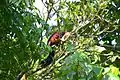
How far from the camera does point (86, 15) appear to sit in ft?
14.5

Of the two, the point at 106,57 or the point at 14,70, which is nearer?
the point at 14,70

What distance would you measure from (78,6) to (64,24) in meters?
0.34

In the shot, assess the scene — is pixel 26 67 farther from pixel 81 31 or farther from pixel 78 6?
pixel 78 6

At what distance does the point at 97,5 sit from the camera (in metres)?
4.47

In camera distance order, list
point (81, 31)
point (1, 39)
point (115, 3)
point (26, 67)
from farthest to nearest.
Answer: point (115, 3)
point (81, 31)
point (26, 67)
point (1, 39)

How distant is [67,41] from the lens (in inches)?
125

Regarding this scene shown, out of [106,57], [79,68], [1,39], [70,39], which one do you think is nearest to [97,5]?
[106,57]

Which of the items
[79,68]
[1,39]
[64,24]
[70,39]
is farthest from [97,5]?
[79,68]

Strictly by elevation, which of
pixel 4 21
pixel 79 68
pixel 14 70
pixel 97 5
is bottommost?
pixel 79 68

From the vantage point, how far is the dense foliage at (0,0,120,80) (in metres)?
1.45

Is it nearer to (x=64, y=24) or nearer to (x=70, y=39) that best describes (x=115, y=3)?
(x=64, y=24)

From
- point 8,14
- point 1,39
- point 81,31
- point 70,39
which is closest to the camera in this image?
point 8,14

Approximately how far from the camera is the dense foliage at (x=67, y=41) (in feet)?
4.77

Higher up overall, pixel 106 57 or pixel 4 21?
pixel 4 21
